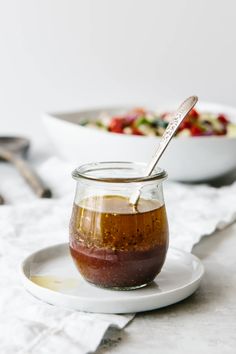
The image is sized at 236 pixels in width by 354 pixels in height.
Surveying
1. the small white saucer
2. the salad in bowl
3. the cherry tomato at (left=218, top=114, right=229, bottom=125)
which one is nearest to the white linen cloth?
the small white saucer

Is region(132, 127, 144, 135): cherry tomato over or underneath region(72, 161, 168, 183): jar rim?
underneath

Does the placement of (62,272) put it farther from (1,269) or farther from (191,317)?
(191,317)

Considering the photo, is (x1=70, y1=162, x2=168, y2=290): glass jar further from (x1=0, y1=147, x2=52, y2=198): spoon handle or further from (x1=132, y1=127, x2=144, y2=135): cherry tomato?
(x1=132, y1=127, x2=144, y2=135): cherry tomato

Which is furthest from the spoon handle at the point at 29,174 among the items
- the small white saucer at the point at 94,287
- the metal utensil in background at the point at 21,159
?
the small white saucer at the point at 94,287

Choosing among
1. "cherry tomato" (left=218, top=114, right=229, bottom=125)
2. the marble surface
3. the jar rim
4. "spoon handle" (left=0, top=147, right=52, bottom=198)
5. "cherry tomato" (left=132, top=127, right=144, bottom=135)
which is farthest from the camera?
"cherry tomato" (left=218, top=114, right=229, bottom=125)

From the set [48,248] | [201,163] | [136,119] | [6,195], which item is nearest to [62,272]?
[48,248]
